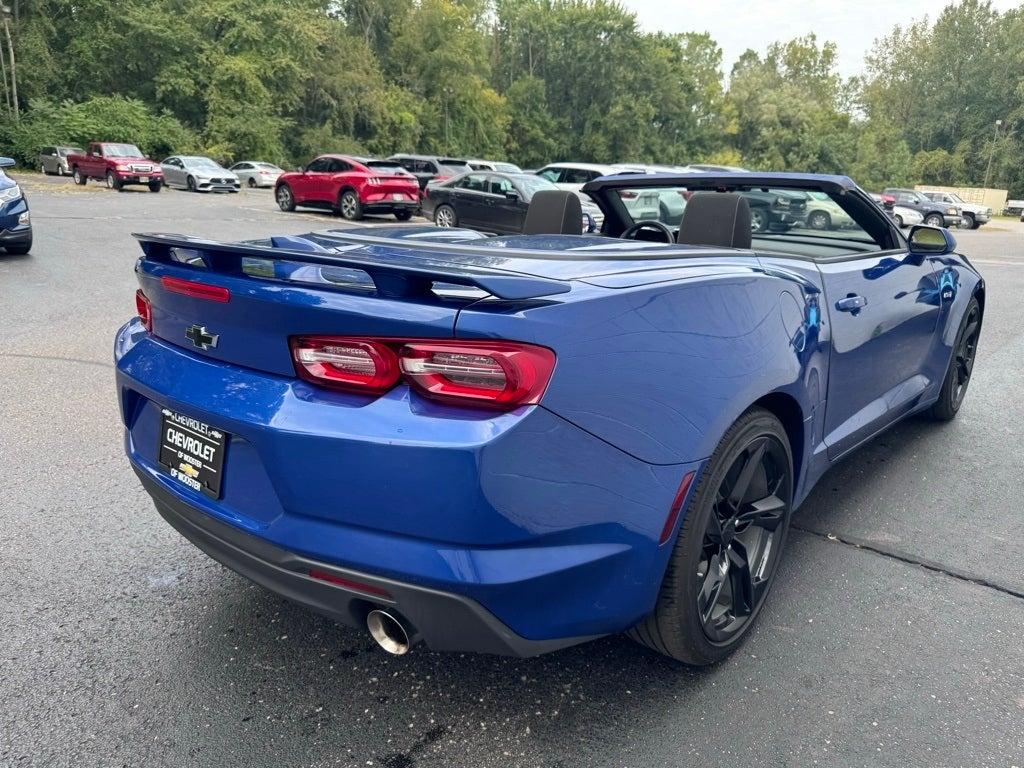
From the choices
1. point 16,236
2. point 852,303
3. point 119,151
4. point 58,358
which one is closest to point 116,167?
point 119,151

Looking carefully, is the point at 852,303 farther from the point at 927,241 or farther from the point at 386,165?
the point at 386,165

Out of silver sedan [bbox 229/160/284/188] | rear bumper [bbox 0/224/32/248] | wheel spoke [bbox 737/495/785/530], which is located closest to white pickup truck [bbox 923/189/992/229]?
silver sedan [bbox 229/160/284/188]

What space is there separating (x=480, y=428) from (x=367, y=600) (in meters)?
0.50

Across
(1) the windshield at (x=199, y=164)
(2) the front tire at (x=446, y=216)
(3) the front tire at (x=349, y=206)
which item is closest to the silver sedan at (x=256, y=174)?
(1) the windshield at (x=199, y=164)

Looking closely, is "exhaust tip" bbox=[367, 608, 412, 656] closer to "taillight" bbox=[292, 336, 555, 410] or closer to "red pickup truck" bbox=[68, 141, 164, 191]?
"taillight" bbox=[292, 336, 555, 410]

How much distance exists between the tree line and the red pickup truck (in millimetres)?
9284

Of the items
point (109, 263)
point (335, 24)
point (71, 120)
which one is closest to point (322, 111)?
point (335, 24)

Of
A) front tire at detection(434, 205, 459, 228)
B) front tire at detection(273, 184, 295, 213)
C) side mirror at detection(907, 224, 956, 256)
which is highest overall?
side mirror at detection(907, 224, 956, 256)

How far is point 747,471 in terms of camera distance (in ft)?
7.63

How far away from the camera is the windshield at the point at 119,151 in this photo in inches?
1039

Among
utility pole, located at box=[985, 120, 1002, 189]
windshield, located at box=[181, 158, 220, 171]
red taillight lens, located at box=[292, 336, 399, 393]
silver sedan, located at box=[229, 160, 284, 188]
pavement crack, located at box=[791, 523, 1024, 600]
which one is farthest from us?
utility pole, located at box=[985, 120, 1002, 189]

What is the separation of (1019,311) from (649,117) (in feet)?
171

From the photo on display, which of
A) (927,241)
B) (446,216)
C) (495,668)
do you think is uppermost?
→ (927,241)

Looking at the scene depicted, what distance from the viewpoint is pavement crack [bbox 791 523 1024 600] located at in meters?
2.88
